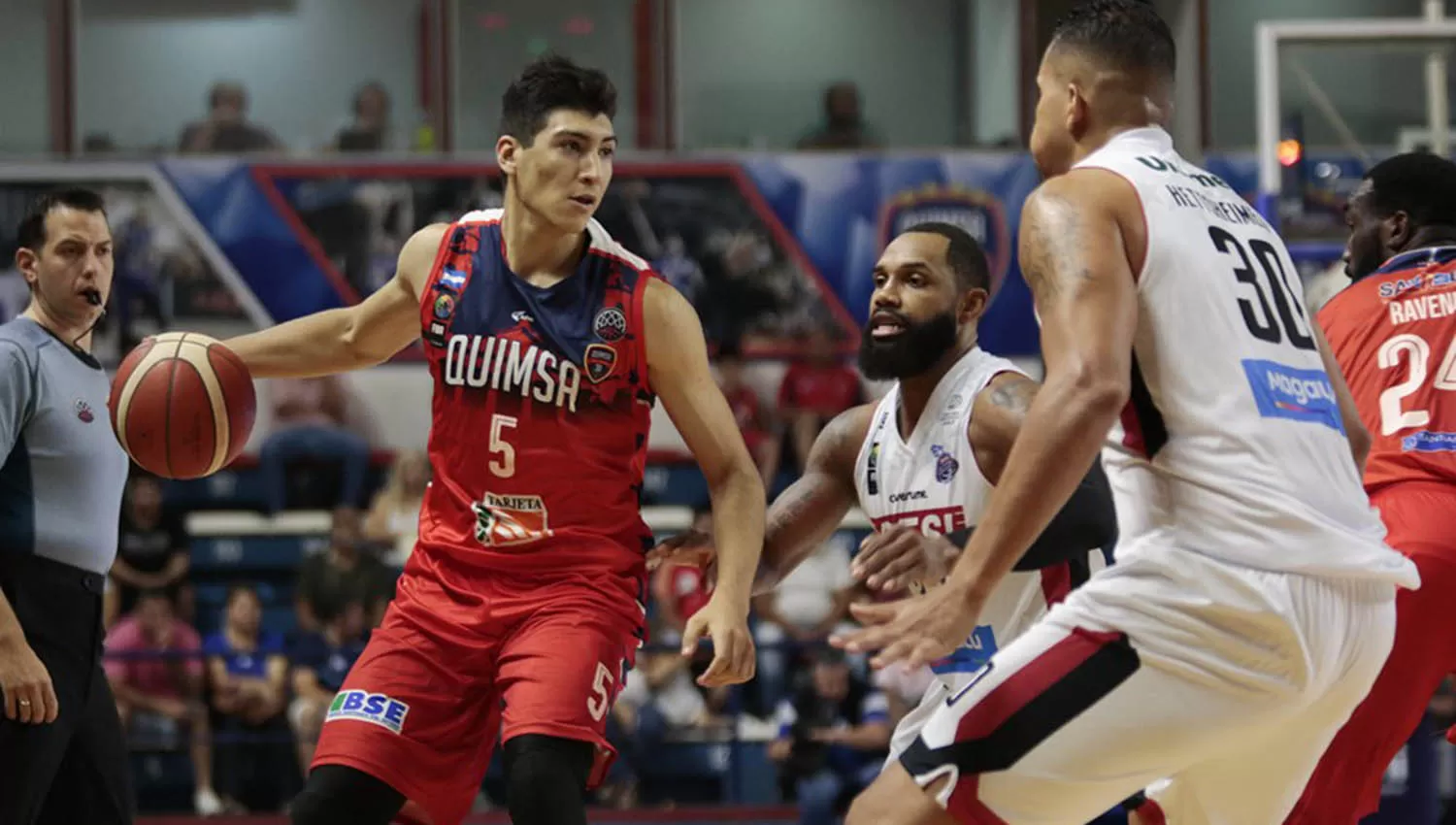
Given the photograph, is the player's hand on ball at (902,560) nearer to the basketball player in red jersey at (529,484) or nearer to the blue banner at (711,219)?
the basketball player in red jersey at (529,484)

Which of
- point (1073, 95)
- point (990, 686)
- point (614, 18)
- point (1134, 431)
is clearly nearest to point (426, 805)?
point (990, 686)

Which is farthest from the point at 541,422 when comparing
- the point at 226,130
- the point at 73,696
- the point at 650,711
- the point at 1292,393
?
the point at 226,130

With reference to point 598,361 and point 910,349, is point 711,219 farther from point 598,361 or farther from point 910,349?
point 598,361

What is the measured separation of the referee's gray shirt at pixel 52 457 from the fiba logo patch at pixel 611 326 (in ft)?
5.41

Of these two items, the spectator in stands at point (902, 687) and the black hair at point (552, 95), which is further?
the spectator in stands at point (902, 687)

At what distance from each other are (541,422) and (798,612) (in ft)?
21.0

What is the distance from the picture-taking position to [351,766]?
12.6ft

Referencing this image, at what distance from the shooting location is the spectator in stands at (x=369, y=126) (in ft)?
40.1

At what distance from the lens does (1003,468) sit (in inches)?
167

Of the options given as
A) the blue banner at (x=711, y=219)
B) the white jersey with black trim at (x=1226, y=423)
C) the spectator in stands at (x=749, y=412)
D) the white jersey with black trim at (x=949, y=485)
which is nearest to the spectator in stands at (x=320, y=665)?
the blue banner at (x=711, y=219)

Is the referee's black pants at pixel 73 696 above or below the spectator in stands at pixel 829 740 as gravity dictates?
above

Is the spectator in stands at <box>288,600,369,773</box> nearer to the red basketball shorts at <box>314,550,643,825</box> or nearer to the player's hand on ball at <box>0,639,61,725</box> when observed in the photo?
the player's hand on ball at <box>0,639,61,725</box>

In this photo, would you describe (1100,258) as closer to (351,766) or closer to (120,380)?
(351,766)

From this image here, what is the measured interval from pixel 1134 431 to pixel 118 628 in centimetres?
832
